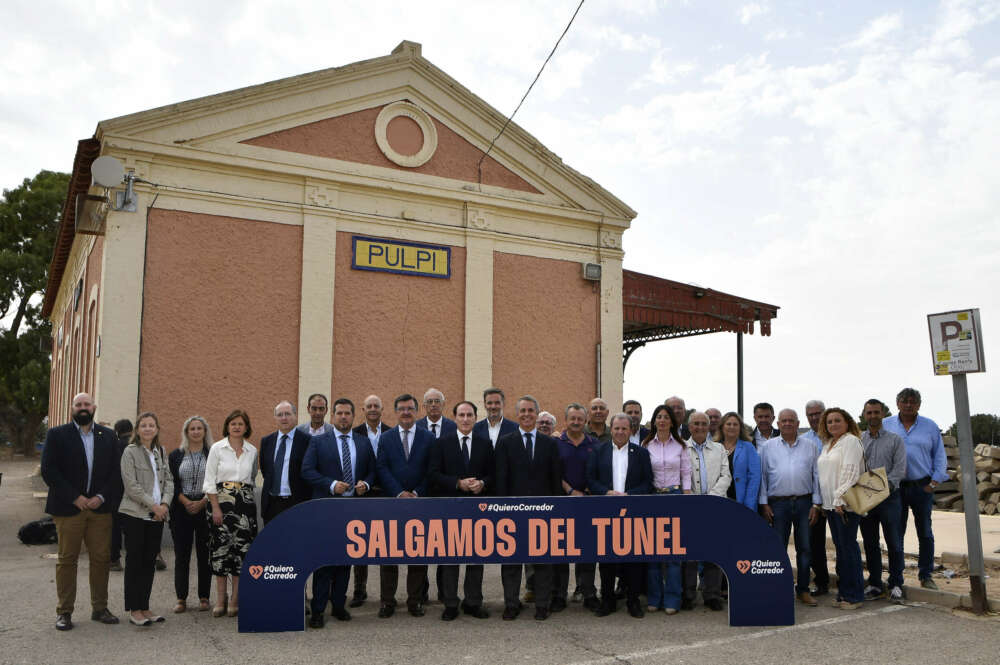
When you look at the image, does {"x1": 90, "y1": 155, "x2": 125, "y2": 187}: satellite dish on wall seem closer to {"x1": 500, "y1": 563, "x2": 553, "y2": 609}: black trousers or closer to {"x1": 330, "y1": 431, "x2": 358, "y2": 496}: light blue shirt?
{"x1": 330, "y1": 431, "x2": 358, "y2": 496}: light blue shirt

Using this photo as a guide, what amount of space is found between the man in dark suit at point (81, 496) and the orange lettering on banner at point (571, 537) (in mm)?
3617

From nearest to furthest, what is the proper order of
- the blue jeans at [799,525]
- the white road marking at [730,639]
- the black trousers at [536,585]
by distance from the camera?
the white road marking at [730,639] → the black trousers at [536,585] → the blue jeans at [799,525]

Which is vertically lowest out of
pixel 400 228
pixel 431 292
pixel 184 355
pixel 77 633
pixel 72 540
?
pixel 77 633

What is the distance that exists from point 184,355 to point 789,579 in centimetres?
818

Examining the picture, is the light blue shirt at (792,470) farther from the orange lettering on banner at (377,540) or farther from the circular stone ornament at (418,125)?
the circular stone ornament at (418,125)

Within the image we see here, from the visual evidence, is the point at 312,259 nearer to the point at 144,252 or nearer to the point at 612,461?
the point at 144,252

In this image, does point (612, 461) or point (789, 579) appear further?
point (612, 461)

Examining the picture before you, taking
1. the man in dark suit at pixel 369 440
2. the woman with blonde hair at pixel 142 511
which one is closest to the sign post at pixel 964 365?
the man in dark suit at pixel 369 440

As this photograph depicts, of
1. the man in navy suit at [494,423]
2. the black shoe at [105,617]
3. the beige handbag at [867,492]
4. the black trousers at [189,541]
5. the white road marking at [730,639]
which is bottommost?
the white road marking at [730,639]

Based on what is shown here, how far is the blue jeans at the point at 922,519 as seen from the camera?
23.2 ft

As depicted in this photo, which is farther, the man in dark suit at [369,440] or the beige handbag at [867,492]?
the man in dark suit at [369,440]

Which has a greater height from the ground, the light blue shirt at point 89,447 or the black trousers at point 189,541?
the light blue shirt at point 89,447

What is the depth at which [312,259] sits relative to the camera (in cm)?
1150

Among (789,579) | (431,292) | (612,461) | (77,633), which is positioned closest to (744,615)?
(789,579)
